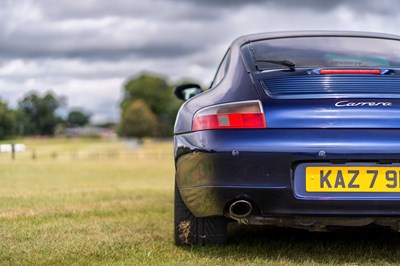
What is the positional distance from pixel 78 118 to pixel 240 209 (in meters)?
131

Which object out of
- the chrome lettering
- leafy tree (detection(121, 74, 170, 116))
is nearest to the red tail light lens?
the chrome lettering

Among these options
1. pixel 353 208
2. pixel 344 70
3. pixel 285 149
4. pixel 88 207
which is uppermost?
pixel 344 70

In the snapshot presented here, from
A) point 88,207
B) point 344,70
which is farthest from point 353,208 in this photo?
point 88,207

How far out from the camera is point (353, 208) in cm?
311

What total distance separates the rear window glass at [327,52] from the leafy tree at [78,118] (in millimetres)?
126820

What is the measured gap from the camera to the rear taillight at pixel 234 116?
10.4ft

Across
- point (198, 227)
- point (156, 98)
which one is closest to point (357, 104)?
point (198, 227)

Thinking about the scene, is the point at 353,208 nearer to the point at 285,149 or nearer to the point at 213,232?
the point at 285,149

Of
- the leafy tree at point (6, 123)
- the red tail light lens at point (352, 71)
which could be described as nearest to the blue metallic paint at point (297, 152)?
the red tail light lens at point (352, 71)

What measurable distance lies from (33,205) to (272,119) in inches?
154

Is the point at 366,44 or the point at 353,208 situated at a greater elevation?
the point at 366,44

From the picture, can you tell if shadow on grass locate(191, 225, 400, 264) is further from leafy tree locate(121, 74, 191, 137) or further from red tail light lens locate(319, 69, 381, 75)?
leafy tree locate(121, 74, 191, 137)

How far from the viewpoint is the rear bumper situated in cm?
308

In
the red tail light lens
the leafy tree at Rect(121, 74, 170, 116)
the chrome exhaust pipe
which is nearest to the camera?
the chrome exhaust pipe
